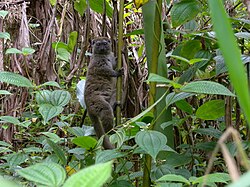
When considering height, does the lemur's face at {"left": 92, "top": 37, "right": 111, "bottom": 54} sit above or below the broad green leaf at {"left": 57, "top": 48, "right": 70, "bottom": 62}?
above

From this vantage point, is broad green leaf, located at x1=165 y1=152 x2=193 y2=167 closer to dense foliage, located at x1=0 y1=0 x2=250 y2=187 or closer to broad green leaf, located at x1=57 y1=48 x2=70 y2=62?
dense foliage, located at x1=0 y1=0 x2=250 y2=187

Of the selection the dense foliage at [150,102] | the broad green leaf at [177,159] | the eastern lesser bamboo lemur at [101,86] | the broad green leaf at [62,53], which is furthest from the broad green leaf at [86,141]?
the eastern lesser bamboo lemur at [101,86]

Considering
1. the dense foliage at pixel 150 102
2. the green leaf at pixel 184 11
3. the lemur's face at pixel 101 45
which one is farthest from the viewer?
the lemur's face at pixel 101 45

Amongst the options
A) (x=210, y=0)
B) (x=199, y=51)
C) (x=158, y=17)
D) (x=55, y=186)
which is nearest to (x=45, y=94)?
(x=158, y=17)

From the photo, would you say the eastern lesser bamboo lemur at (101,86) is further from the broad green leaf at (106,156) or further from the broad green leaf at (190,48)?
the broad green leaf at (106,156)

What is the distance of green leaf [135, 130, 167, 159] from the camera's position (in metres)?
1.27

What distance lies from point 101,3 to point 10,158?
3.55ft

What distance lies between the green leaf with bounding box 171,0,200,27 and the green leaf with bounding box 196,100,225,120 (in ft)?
1.41

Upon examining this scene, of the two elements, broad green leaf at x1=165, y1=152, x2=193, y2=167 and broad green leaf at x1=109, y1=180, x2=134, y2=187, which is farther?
broad green leaf at x1=165, y1=152, x2=193, y2=167

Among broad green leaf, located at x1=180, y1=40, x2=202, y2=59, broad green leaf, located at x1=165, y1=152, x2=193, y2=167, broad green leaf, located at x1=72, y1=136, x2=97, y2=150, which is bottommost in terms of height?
broad green leaf, located at x1=165, y1=152, x2=193, y2=167

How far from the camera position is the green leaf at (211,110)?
1.72 meters

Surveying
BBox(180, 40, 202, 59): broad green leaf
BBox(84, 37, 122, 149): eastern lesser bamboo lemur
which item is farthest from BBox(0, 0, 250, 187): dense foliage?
BBox(84, 37, 122, 149): eastern lesser bamboo lemur

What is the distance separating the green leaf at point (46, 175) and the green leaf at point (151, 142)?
53 centimetres

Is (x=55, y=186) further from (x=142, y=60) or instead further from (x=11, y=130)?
(x=11, y=130)
